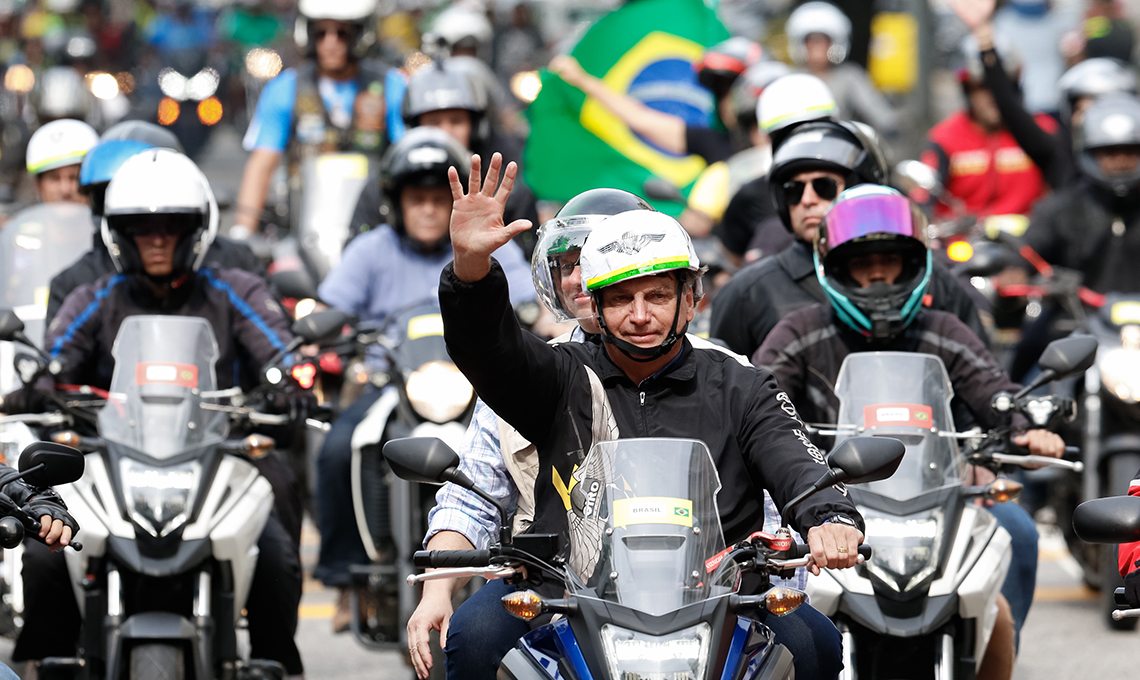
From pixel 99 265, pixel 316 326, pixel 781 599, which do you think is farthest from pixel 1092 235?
pixel 781 599

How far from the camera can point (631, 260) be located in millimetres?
4500

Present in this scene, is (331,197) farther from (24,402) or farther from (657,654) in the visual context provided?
(657,654)

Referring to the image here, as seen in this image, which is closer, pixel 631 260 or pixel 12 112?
pixel 631 260

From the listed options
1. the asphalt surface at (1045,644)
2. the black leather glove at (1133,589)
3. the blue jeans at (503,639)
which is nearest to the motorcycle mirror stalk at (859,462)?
the blue jeans at (503,639)

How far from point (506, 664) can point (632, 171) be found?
843cm

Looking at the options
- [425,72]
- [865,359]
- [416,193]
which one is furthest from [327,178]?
[865,359]

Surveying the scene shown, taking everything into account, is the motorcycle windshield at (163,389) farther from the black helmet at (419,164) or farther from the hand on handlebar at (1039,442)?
the hand on handlebar at (1039,442)

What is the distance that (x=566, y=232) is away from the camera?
18.4 ft

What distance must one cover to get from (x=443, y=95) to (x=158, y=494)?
12.8 feet

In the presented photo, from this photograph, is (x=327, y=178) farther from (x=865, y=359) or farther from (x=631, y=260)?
(x=631, y=260)

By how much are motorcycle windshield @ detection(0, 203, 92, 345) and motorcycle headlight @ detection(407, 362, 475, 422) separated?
1814mm

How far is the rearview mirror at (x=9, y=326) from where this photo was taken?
6.27m

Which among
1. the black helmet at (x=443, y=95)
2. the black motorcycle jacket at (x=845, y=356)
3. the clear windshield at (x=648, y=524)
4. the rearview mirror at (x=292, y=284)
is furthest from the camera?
the black helmet at (x=443, y=95)

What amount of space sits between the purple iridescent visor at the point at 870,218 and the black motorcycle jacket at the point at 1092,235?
3.69 meters
